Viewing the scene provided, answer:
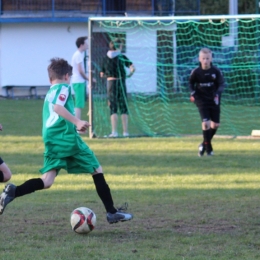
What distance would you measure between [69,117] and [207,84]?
17.9 feet

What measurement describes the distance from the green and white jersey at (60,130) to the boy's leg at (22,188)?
0.21 meters

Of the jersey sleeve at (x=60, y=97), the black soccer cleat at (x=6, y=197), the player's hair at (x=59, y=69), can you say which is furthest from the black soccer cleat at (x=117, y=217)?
the player's hair at (x=59, y=69)

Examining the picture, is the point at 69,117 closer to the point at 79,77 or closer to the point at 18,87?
the point at 79,77

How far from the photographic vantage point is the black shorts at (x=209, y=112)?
36.2 ft

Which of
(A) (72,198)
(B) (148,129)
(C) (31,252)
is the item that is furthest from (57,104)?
(B) (148,129)

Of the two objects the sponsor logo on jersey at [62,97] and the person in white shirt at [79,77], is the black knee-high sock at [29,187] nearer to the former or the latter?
the sponsor logo on jersey at [62,97]

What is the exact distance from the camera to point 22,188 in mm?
6133

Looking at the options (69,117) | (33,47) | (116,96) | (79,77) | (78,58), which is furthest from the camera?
(33,47)

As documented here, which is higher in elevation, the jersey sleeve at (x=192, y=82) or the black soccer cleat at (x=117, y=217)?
the jersey sleeve at (x=192, y=82)

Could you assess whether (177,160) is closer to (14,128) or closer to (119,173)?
(119,173)

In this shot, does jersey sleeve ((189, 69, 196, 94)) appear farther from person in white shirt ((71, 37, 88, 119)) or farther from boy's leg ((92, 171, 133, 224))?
boy's leg ((92, 171, 133, 224))

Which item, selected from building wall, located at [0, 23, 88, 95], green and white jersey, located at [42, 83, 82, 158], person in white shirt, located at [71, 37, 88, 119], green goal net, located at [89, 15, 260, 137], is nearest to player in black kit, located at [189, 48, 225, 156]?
green goal net, located at [89, 15, 260, 137]

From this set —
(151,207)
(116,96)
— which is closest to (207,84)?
(116,96)

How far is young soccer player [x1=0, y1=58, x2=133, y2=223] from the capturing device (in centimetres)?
605
